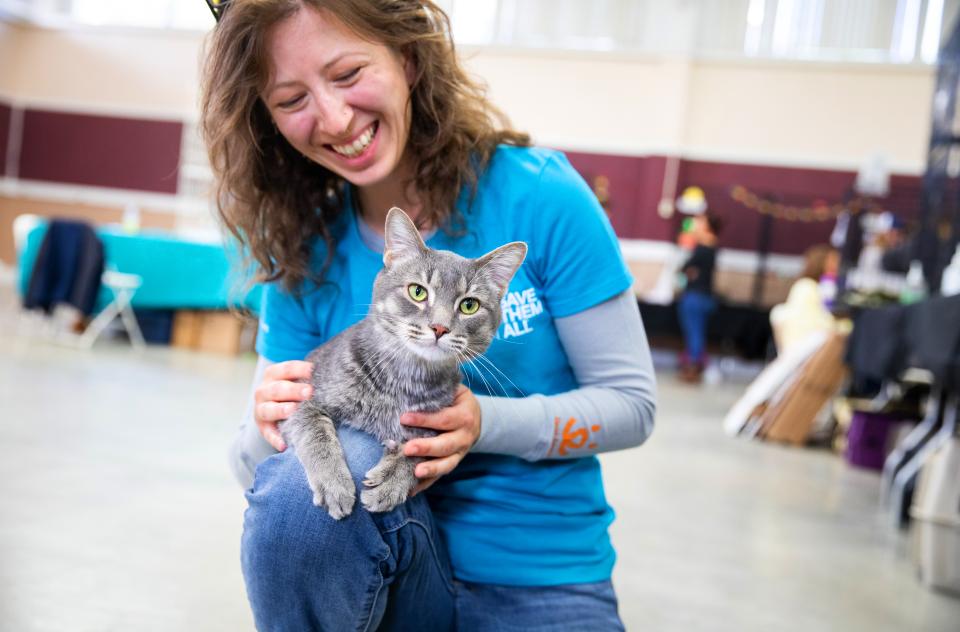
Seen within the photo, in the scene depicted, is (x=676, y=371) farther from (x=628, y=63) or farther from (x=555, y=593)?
(x=555, y=593)

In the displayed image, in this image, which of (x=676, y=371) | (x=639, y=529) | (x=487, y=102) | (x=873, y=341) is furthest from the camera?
(x=676, y=371)

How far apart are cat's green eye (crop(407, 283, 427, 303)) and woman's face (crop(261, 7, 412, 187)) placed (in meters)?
0.23

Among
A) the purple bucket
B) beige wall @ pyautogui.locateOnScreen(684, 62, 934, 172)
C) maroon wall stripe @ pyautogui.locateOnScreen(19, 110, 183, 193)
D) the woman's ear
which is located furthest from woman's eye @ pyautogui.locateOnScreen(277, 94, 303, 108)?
maroon wall stripe @ pyautogui.locateOnScreen(19, 110, 183, 193)

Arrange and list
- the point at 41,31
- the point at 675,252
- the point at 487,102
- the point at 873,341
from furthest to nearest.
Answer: the point at 41,31
the point at 675,252
the point at 873,341
the point at 487,102

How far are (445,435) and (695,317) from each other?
7537 mm

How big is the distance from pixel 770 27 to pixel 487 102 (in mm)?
10307

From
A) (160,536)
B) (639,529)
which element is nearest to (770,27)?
(639,529)

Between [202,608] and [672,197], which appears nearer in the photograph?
[202,608]

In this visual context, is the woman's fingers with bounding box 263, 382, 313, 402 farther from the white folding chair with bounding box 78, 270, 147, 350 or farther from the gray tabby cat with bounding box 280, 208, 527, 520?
the white folding chair with bounding box 78, 270, 147, 350

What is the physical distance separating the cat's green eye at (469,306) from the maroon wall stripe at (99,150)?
11689 mm

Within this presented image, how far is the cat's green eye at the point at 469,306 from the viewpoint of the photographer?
1115mm

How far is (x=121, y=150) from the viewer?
12.1 m

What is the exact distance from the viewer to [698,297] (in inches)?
327

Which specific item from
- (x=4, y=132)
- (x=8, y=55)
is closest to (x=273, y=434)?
(x=4, y=132)
